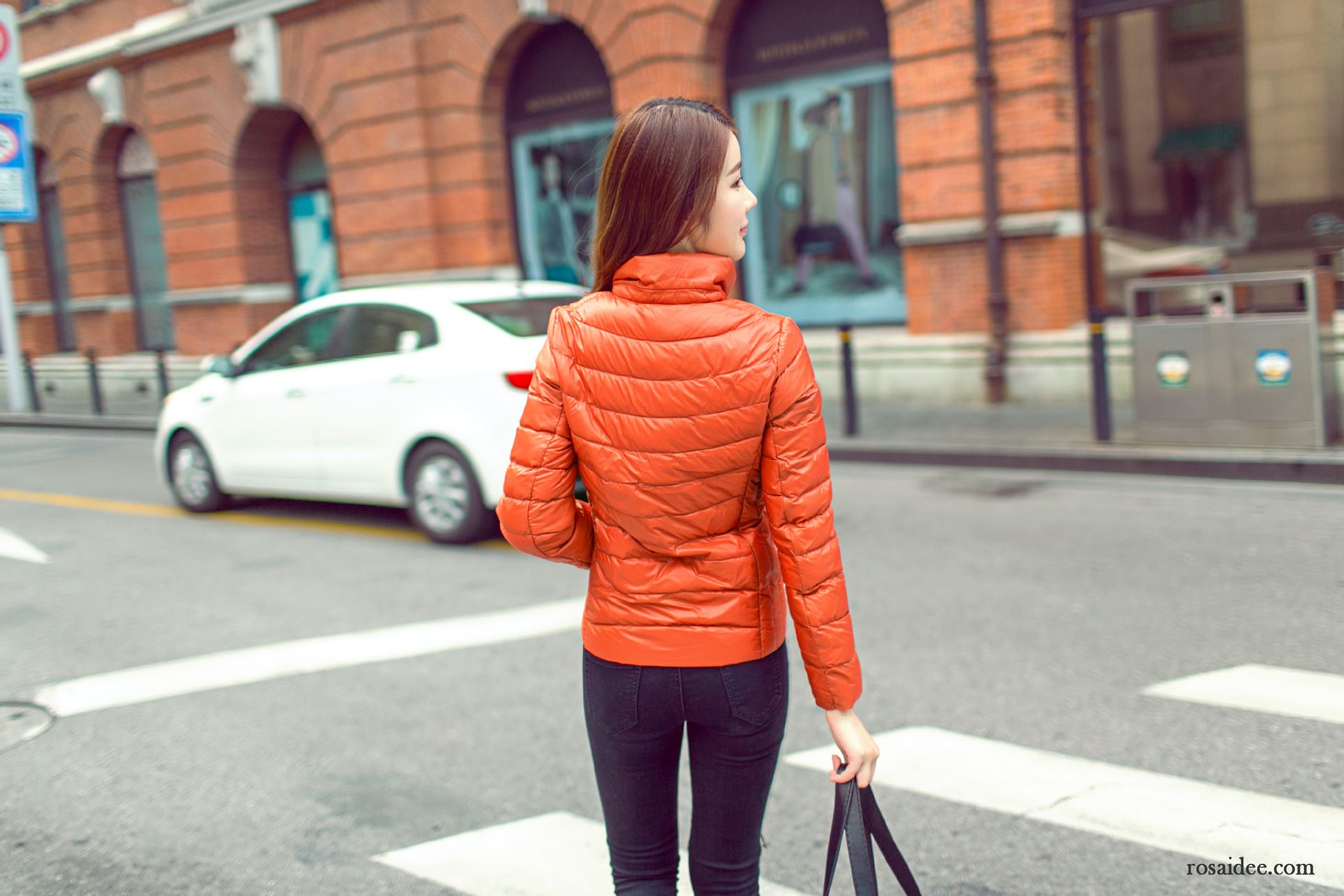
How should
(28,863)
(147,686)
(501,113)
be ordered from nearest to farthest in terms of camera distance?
(28,863), (147,686), (501,113)

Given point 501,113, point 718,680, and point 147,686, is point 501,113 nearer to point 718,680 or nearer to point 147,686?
point 147,686

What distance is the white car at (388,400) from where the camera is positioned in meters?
8.18

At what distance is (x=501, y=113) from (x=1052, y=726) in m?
15.3

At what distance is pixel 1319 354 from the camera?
9.31 meters

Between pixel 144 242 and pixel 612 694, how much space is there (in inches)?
980

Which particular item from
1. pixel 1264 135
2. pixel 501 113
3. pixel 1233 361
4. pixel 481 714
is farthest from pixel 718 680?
pixel 501 113

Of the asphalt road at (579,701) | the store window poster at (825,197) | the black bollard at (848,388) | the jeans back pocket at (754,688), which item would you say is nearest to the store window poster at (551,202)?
the store window poster at (825,197)

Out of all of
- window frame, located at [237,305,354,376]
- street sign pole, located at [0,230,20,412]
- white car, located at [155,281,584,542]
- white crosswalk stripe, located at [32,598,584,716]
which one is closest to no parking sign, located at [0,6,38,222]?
street sign pole, located at [0,230,20,412]

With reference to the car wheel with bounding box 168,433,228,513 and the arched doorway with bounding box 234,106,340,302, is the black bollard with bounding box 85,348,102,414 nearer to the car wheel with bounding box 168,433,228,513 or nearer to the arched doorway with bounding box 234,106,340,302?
the arched doorway with bounding box 234,106,340,302

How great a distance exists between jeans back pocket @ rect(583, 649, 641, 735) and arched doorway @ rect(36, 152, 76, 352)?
26.9m

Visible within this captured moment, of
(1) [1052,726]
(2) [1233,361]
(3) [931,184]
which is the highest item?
(3) [931,184]

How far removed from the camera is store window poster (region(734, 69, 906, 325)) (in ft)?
48.9

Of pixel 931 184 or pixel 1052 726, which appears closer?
pixel 1052 726

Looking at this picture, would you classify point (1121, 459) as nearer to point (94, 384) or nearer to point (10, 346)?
point (94, 384)
